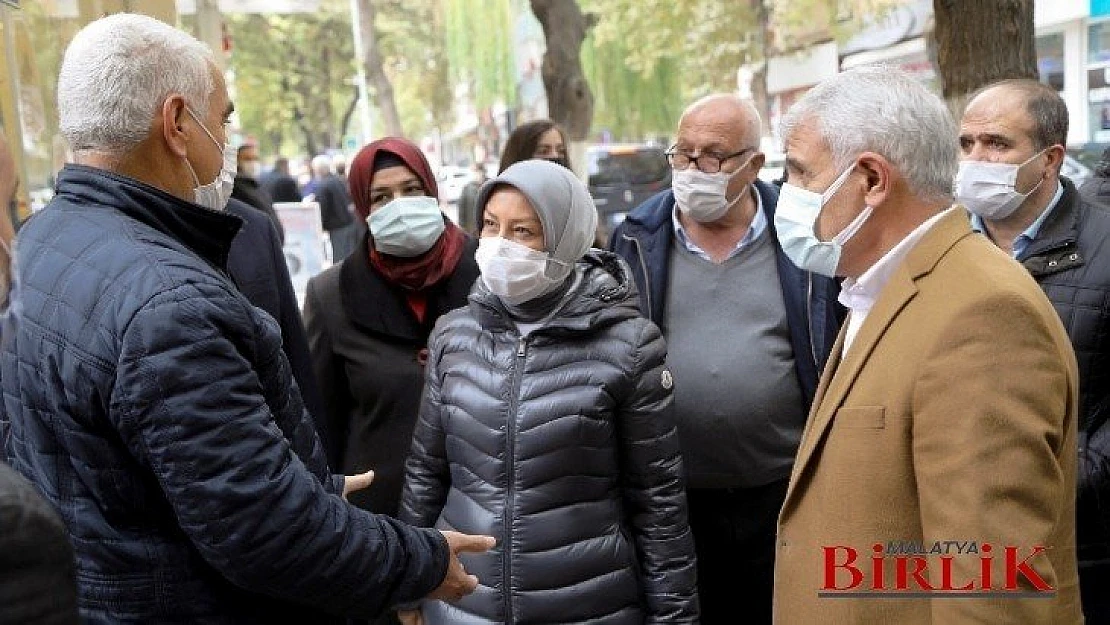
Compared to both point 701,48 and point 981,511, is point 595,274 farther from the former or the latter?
point 701,48

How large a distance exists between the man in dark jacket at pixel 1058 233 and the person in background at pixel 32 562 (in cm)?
291

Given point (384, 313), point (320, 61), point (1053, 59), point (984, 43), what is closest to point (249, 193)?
point (384, 313)

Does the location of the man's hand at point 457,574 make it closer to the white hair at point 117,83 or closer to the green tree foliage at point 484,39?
the white hair at point 117,83

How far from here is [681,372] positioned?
3.60 meters

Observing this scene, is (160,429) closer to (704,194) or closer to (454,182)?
(704,194)

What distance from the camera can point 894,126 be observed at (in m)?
2.17

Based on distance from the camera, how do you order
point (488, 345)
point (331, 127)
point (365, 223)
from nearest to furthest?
1. point (488, 345)
2. point (365, 223)
3. point (331, 127)

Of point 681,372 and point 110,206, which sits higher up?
point 110,206

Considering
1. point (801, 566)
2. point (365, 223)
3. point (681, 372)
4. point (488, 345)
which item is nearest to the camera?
point (801, 566)

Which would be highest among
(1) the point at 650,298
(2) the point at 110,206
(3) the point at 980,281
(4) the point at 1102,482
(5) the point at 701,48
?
(5) the point at 701,48

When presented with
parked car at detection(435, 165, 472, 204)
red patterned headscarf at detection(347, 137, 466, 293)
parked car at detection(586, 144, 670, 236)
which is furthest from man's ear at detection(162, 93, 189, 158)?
parked car at detection(435, 165, 472, 204)

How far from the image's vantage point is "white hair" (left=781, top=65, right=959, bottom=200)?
2.16 meters

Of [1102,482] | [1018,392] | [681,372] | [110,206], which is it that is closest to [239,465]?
[110,206]

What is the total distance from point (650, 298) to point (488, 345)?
3.02 ft
